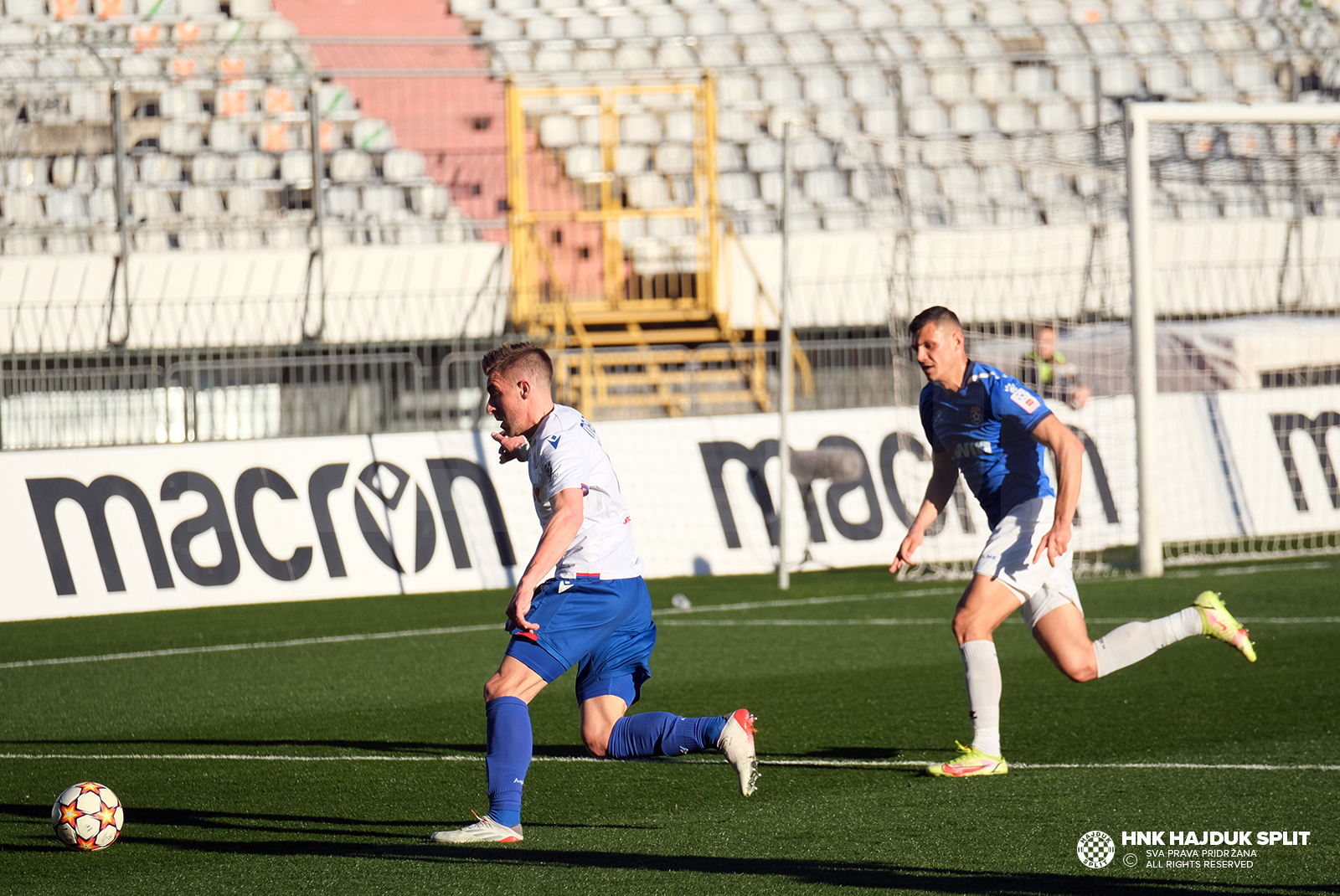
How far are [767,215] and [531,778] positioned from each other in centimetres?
1404

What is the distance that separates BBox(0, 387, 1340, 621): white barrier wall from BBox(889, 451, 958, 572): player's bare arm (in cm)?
666

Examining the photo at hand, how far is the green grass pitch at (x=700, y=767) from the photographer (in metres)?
4.75

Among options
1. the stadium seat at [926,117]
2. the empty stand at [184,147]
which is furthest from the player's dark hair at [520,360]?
the stadium seat at [926,117]

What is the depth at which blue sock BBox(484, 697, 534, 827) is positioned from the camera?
194 inches

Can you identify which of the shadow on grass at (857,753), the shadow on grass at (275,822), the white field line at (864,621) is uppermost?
the white field line at (864,621)

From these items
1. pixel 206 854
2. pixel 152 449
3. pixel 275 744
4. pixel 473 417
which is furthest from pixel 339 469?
pixel 206 854

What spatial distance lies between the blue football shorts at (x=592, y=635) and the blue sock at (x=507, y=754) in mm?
156

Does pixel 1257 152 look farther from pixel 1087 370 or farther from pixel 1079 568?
pixel 1079 568

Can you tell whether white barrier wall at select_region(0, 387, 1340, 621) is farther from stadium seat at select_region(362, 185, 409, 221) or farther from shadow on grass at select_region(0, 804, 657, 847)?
stadium seat at select_region(362, 185, 409, 221)

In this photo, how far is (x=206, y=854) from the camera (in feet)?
16.7

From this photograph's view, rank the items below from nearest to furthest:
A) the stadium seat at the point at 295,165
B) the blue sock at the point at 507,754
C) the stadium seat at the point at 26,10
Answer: the blue sock at the point at 507,754 → the stadium seat at the point at 295,165 → the stadium seat at the point at 26,10

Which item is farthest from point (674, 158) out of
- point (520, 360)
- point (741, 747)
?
point (741, 747)

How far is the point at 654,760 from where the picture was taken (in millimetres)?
6582

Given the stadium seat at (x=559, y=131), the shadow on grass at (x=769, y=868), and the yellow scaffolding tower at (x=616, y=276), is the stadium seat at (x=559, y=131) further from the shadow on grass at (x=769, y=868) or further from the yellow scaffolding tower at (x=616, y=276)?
the shadow on grass at (x=769, y=868)
